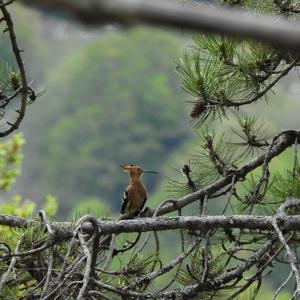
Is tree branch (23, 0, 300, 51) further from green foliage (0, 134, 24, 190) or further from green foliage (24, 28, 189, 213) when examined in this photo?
green foliage (24, 28, 189, 213)

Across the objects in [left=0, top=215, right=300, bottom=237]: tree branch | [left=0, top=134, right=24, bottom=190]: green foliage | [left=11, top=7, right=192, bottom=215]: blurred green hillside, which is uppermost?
[left=11, top=7, right=192, bottom=215]: blurred green hillside

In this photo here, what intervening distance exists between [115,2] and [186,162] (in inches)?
89.5

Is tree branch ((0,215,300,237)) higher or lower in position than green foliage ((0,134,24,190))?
lower

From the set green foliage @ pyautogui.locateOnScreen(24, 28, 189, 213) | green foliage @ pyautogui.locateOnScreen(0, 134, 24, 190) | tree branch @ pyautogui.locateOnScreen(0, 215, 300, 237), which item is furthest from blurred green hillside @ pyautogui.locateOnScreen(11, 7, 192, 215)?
tree branch @ pyautogui.locateOnScreen(0, 215, 300, 237)

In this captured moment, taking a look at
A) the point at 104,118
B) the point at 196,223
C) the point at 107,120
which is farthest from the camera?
the point at 104,118

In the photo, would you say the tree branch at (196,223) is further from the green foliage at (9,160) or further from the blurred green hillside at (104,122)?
the blurred green hillside at (104,122)

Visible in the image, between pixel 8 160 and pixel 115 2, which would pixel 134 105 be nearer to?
pixel 8 160

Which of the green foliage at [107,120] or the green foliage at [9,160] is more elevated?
the green foliage at [107,120]

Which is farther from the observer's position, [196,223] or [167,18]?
[196,223]


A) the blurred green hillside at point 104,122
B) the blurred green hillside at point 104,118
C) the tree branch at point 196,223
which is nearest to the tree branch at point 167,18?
the tree branch at point 196,223

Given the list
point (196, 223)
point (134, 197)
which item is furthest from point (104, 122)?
point (196, 223)

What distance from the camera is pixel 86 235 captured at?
232 centimetres

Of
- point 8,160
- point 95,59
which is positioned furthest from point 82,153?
point 8,160

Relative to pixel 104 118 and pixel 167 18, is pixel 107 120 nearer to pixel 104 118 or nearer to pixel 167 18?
pixel 104 118
